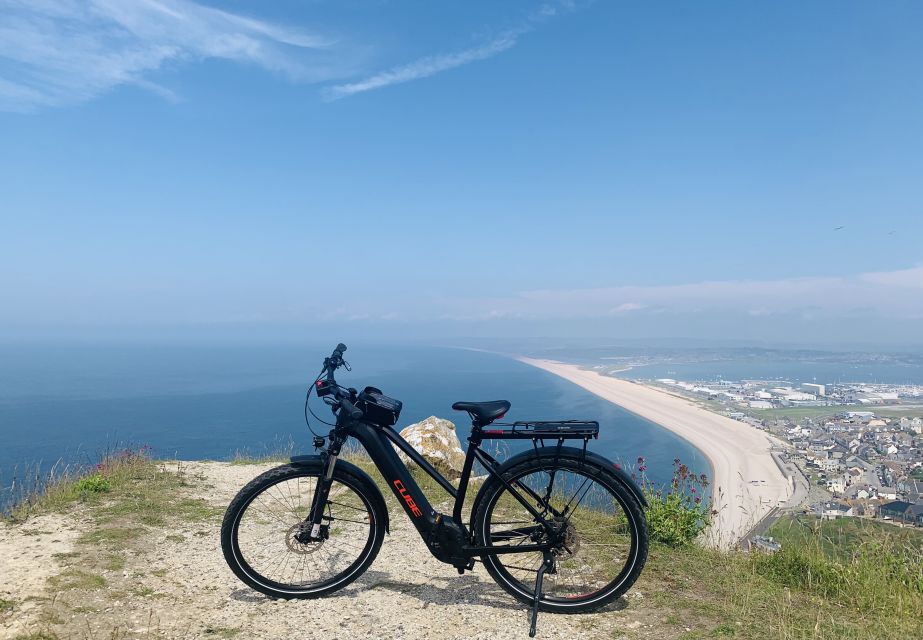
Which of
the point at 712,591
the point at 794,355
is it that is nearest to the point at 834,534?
the point at 712,591

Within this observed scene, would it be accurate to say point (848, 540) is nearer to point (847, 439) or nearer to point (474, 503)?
point (474, 503)

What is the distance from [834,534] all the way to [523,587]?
4.11m

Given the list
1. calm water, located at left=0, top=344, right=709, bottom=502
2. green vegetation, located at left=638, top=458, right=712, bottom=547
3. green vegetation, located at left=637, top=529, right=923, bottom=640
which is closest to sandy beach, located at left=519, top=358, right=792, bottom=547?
green vegetation, located at left=638, top=458, right=712, bottom=547

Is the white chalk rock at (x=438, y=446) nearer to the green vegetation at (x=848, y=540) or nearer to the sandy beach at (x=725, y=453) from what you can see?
the sandy beach at (x=725, y=453)

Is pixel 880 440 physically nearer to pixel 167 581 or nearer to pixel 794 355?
pixel 167 581

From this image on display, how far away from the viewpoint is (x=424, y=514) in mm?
3914

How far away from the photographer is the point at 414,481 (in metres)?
3.89

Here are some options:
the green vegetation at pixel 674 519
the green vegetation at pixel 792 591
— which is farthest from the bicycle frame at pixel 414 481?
the green vegetation at pixel 674 519

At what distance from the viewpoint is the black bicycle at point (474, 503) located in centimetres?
367

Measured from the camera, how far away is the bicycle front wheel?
3.83 meters

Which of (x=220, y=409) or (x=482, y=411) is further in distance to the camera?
(x=220, y=409)

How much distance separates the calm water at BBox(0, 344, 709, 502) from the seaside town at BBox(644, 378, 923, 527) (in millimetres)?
6758

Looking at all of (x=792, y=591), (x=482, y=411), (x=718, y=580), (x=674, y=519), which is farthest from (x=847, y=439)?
(x=482, y=411)

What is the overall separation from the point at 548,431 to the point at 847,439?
1212 inches
